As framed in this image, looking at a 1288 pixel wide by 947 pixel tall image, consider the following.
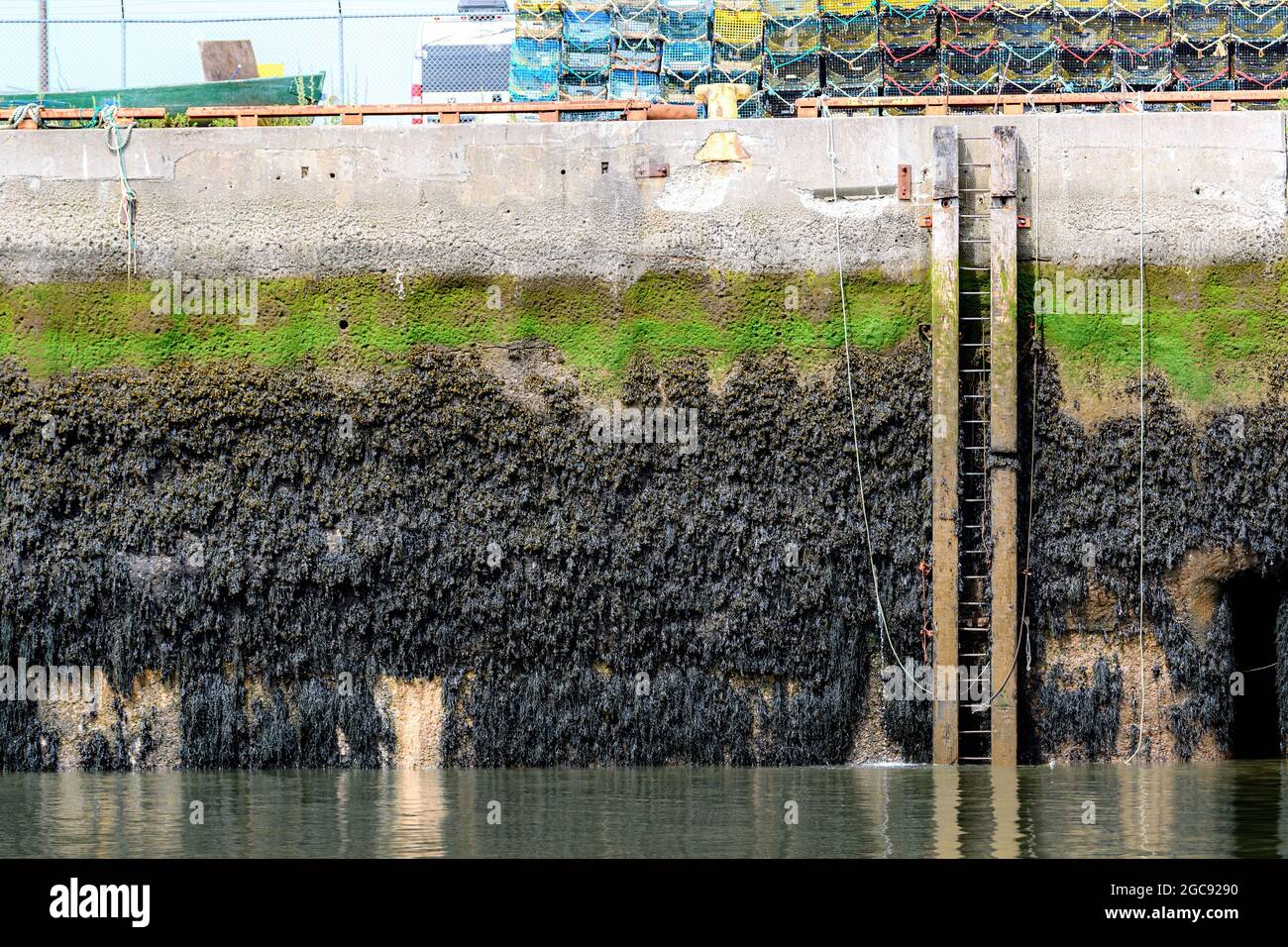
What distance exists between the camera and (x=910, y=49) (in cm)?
1855

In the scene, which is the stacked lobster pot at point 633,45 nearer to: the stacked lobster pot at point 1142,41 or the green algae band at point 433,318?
the stacked lobster pot at point 1142,41

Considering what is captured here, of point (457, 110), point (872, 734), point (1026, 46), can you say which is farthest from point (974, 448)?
point (1026, 46)

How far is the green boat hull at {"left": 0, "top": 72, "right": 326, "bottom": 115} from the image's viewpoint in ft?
54.7

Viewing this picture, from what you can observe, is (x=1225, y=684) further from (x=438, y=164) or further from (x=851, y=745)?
(x=438, y=164)

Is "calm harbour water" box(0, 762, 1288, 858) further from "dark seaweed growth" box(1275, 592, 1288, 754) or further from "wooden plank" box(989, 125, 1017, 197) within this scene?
"wooden plank" box(989, 125, 1017, 197)

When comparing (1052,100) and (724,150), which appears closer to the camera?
(724,150)

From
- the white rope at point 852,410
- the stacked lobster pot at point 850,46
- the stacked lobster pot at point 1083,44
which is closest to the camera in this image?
the white rope at point 852,410

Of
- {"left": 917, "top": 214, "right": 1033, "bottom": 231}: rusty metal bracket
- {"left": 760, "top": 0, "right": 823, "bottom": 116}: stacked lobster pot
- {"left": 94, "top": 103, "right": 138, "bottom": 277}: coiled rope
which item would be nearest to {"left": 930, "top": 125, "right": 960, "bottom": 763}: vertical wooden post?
{"left": 917, "top": 214, "right": 1033, "bottom": 231}: rusty metal bracket

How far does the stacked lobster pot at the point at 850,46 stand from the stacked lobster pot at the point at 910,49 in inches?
3.9

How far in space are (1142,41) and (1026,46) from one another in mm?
1256

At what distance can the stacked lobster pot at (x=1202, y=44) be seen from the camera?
18469 millimetres

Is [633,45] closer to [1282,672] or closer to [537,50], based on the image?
[537,50]

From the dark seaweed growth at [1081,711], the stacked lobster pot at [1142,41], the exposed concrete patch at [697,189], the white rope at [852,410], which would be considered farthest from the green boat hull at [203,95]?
the dark seaweed growth at [1081,711]

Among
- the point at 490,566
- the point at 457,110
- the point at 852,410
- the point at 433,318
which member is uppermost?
the point at 457,110
